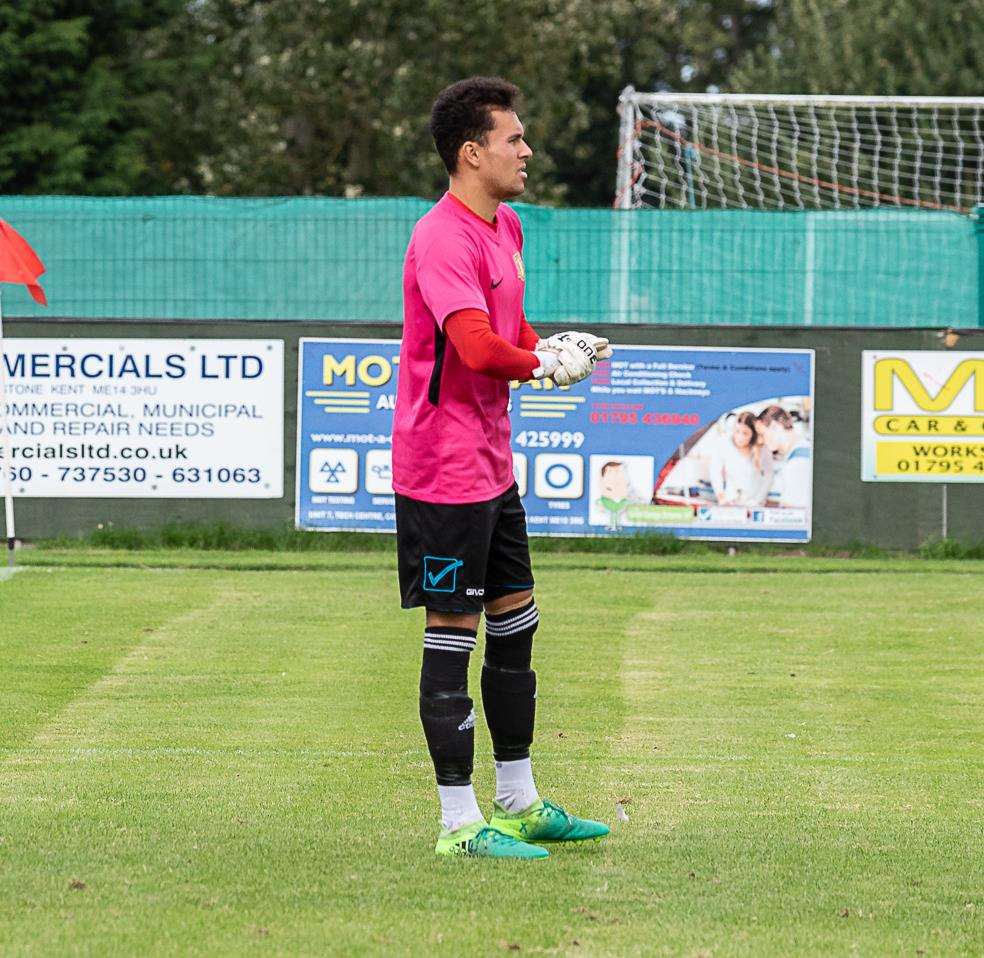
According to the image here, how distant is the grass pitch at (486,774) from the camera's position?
4.57 metres

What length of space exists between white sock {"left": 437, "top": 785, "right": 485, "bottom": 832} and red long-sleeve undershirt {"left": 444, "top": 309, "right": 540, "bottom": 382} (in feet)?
3.78

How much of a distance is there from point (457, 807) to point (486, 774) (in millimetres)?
1209

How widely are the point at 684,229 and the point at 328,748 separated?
29.0 feet

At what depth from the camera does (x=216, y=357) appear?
46.1 feet

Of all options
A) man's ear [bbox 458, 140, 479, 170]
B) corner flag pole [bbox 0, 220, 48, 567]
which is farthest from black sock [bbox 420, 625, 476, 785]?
corner flag pole [bbox 0, 220, 48, 567]

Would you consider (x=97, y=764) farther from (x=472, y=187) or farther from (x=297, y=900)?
(x=472, y=187)

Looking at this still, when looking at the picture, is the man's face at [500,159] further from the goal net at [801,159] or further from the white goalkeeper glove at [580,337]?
the goal net at [801,159]

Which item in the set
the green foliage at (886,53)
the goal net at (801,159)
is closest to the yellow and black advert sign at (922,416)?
the goal net at (801,159)

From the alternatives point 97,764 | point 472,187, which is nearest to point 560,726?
point 97,764

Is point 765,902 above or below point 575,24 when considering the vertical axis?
below

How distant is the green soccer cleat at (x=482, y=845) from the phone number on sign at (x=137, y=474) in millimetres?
8973

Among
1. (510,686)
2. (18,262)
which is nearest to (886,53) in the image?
(18,262)

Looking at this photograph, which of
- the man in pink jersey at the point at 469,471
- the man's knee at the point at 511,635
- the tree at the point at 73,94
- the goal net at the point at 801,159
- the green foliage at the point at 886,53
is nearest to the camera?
the man in pink jersey at the point at 469,471

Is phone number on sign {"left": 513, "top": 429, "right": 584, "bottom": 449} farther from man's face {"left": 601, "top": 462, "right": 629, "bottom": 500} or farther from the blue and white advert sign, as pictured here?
man's face {"left": 601, "top": 462, "right": 629, "bottom": 500}
